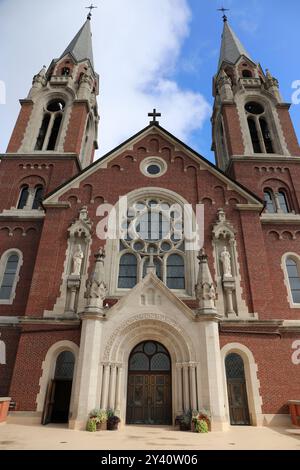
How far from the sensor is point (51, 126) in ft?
86.4

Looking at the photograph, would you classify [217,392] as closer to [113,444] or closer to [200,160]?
[113,444]

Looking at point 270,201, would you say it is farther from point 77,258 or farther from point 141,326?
point 77,258

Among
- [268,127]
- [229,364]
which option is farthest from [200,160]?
[229,364]

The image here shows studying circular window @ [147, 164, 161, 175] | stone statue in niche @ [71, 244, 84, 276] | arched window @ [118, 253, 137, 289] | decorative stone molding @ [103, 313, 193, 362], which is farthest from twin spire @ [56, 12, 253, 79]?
decorative stone molding @ [103, 313, 193, 362]

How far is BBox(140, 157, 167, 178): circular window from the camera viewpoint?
21516mm

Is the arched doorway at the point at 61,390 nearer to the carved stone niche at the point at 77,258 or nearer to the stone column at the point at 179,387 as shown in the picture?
the carved stone niche at the point at 77,258

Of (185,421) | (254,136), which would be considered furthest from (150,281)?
(254,136)

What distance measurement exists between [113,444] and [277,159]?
67.5 ft

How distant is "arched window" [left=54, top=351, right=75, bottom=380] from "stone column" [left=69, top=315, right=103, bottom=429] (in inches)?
58.4

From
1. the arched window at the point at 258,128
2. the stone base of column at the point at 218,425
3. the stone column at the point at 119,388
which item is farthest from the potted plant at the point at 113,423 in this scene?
the arched window at the point at 258,128

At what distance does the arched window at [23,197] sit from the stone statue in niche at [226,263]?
530 inches

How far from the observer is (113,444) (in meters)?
9.21

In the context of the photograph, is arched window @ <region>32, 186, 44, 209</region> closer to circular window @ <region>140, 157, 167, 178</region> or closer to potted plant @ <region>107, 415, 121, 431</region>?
circular window @ <region>140, 157, 167, 178</region>

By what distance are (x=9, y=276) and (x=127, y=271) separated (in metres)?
6.80
